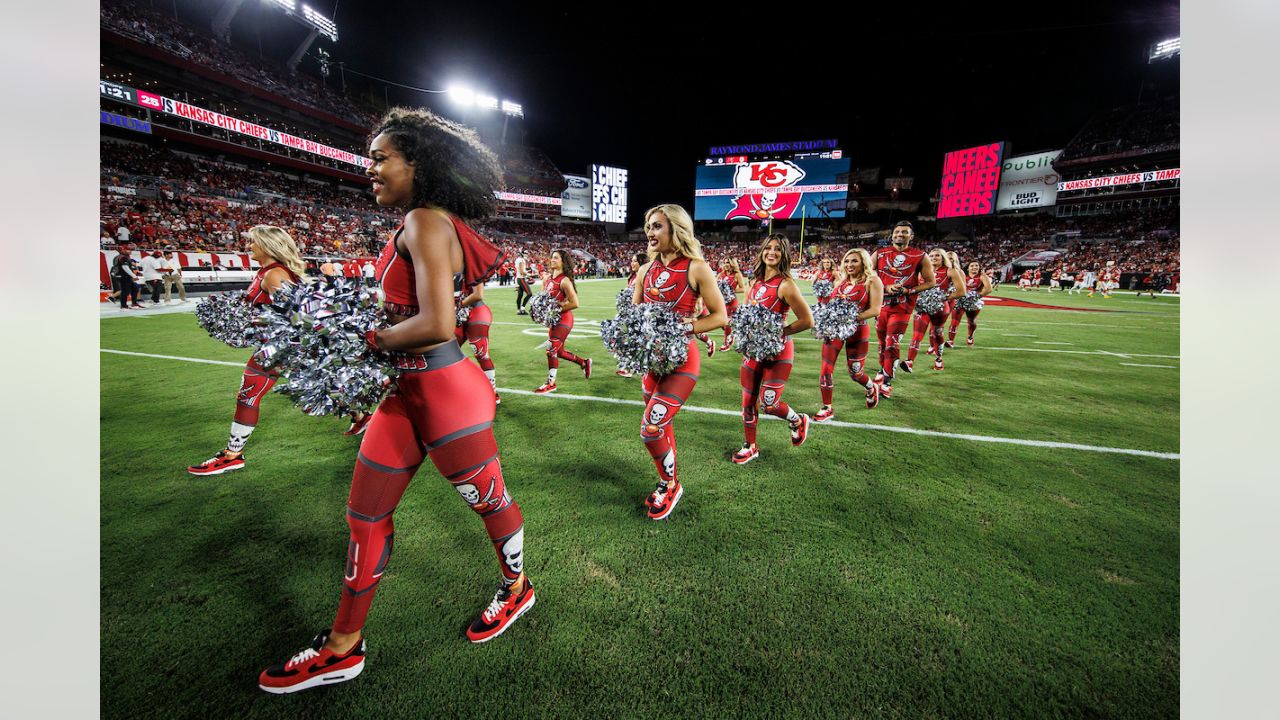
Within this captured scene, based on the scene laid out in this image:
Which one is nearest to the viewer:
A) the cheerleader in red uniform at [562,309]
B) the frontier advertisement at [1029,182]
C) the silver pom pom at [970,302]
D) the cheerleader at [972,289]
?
the cheerleader in red uniform at [562,309]

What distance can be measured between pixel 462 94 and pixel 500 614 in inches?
2101

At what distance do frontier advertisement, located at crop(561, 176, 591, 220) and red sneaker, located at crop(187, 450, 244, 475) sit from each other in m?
56.5

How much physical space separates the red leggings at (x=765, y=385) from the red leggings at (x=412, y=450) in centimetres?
252

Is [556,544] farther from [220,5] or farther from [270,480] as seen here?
[220,5]

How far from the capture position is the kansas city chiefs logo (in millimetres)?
43438

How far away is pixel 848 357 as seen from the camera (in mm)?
5648

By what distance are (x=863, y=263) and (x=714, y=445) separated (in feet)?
9.41

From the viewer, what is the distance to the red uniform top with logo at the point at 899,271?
6207mm

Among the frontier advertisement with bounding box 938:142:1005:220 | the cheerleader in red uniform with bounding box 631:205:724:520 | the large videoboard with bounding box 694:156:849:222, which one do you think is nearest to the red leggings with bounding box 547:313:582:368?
the cheerleader in red uniform with bounding box 631:205:724:520

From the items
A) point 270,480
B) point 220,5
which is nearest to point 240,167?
point 220,5

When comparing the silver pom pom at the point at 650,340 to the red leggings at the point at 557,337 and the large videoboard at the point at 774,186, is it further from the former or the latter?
the large videoboard at the point at 774,186

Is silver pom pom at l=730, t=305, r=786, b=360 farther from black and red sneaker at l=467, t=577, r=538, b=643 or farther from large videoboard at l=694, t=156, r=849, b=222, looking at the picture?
large videoboard at l=694, t=156, r=849, b=222

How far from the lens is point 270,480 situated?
3590 millimetres

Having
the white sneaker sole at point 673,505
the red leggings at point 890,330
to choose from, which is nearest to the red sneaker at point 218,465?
the white sneaker sole at point 673,505
